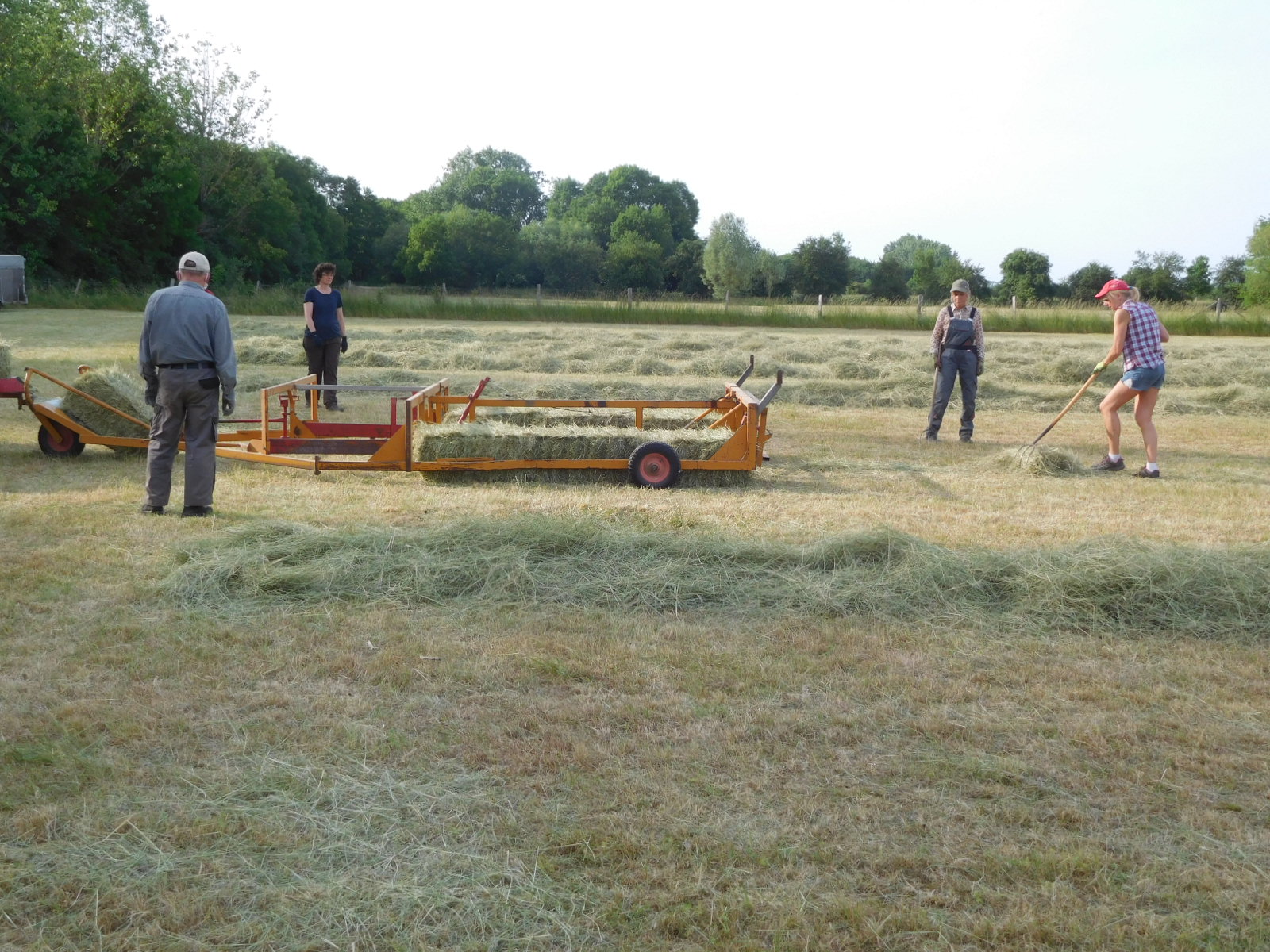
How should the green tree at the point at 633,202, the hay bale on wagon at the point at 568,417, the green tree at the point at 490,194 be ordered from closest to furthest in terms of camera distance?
the hay bale on wagon at the point at 568,417 < the green tree at the point at 633,202 < the green tree at the point at 490,194

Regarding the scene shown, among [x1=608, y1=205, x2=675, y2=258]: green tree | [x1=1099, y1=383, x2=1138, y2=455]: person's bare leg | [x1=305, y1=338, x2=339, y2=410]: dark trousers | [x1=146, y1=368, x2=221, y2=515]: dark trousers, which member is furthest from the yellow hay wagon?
[x1=608, y1=205, x2=675, y2=258]: green tree

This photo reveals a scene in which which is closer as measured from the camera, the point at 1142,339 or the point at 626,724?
the point at 626,724

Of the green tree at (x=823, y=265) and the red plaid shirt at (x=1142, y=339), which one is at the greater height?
the green tree at (x=823, y=265)

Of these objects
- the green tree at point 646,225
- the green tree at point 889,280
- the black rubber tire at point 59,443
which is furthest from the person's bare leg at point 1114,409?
the green tree at point 646,225

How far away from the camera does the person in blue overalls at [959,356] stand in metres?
11.2

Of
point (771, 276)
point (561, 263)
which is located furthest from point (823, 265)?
point (561, 263)

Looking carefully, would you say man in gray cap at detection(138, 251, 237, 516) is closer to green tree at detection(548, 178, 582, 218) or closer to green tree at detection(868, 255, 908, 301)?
green tree at detection(868, 255, 908, 301)

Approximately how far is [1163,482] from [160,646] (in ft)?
25.8

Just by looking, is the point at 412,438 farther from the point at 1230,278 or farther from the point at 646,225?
the point at 646,225

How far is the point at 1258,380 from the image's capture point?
53.8ft

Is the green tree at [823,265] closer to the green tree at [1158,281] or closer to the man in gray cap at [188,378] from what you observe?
the green tree at [1158,281]

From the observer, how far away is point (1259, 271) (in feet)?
169

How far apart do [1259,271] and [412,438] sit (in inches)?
2124

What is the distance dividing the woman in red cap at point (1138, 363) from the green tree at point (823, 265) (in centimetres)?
5254
